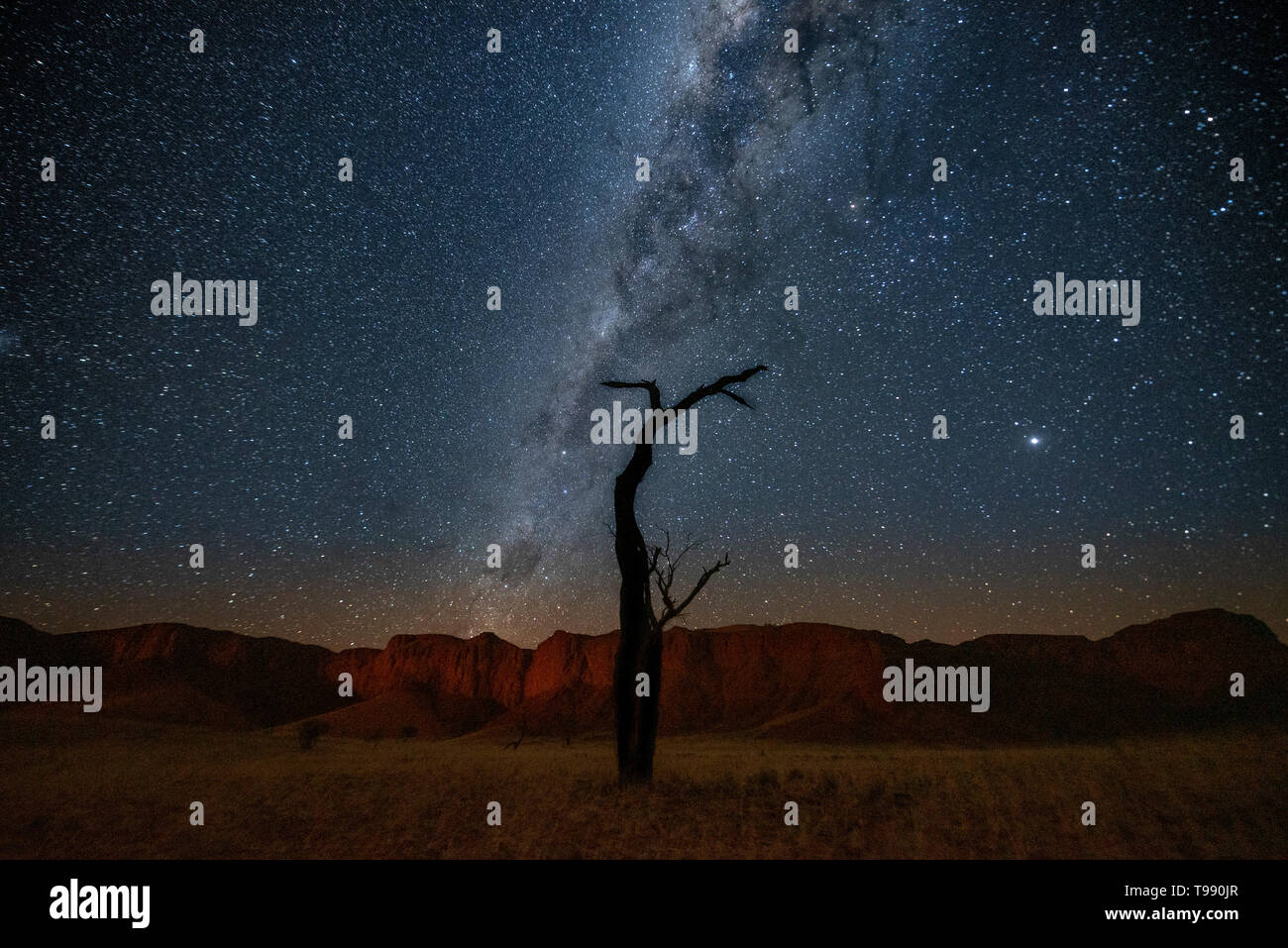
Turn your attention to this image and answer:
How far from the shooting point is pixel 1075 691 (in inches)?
1527

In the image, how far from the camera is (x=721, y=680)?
51.2m

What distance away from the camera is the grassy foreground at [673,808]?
35.3 ft

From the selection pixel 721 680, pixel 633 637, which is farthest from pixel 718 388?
pixel 721 680

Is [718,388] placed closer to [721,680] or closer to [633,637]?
[633,637]

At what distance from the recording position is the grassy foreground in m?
10.8

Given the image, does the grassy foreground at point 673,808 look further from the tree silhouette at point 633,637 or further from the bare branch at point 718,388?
the bare branch at point 718,388

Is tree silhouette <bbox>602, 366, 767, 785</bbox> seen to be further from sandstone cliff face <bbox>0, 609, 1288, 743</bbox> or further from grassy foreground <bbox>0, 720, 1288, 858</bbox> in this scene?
sandstone cliff face <bbox>0, 609, 1288, 743</bbox>

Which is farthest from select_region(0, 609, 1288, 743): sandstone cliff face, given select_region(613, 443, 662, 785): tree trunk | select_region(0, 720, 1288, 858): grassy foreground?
select_region(613, 443, 662, 785): tree trunk

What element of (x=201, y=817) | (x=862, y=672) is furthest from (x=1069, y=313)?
(x=862, y=672)

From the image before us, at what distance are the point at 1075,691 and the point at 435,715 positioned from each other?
38339mm

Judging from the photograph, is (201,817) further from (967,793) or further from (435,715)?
(435,715)

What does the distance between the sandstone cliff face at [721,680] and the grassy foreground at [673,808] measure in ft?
69.5

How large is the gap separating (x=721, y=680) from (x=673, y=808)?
135ft
